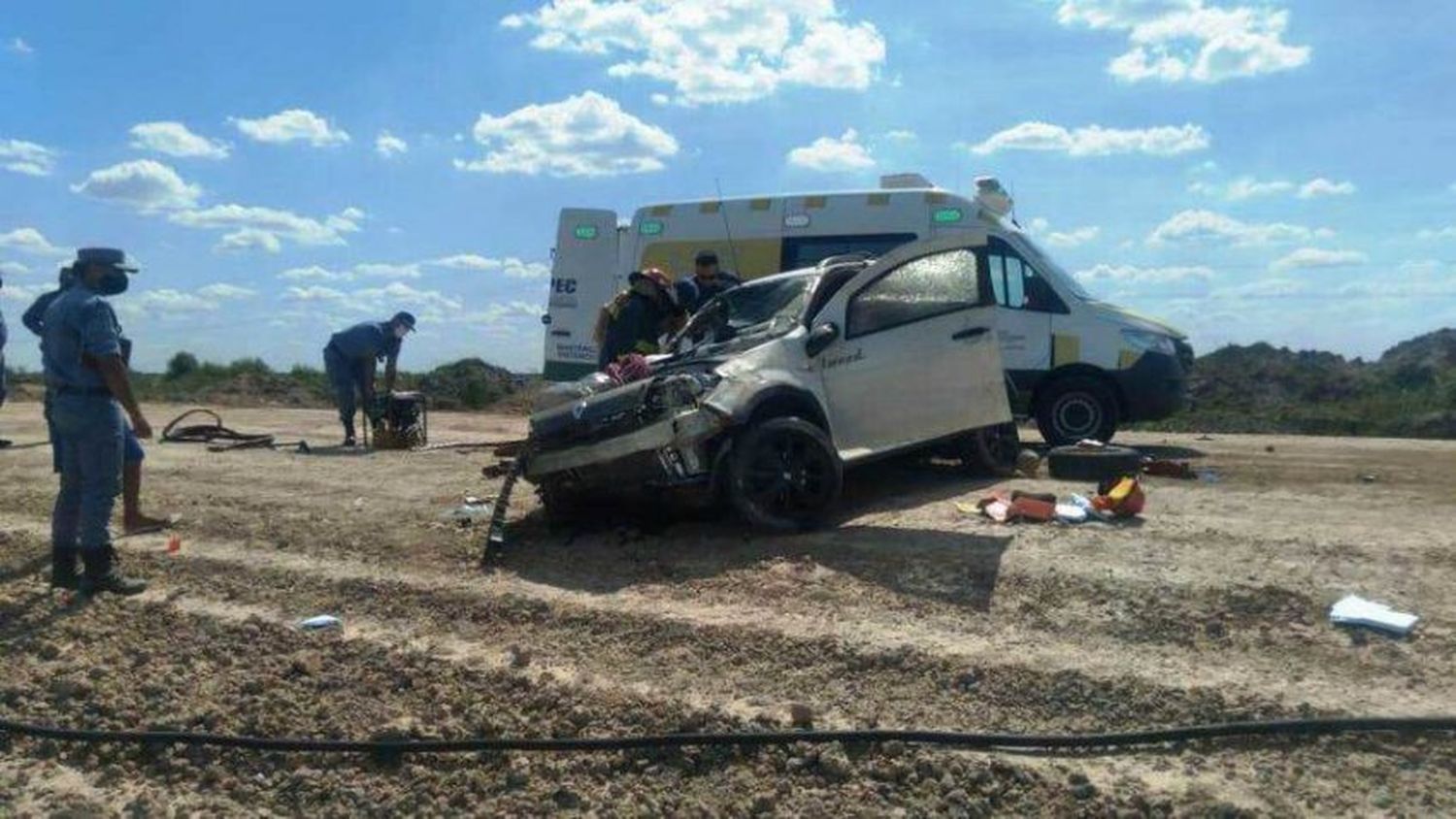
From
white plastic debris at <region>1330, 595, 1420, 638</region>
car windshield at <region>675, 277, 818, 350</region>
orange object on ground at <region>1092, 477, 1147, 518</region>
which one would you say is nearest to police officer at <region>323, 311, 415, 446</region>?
car windshield at <region>675, 277, 818, 350</region>

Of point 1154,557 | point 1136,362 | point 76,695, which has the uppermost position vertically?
point 1136,362

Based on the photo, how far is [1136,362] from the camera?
39.3ft

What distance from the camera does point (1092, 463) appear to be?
9.16m

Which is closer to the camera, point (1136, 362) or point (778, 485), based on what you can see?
point (778, 485)

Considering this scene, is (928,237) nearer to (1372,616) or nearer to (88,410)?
(1372,616)

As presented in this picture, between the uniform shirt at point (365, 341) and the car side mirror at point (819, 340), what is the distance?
25.1 ft

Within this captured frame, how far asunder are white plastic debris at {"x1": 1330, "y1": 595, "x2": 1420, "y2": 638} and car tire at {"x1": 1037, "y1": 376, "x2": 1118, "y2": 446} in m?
6.65

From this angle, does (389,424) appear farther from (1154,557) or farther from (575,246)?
(1154,557)

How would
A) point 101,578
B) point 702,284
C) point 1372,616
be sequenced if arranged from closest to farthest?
point 1372,616 → point 101,578 → point 702,284

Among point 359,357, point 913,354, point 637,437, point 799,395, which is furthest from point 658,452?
point 359,357

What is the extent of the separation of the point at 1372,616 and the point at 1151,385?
6949mm

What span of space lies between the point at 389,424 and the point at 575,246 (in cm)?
296

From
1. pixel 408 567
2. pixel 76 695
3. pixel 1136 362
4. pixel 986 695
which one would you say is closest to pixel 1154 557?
pixel 986 695

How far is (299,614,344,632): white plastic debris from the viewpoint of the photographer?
6023 mm
